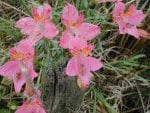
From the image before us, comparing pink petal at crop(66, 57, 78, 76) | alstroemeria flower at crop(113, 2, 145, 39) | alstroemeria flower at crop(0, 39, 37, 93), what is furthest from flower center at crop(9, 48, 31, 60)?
alstroemeria flower at crop(113, 2, 145, 39)

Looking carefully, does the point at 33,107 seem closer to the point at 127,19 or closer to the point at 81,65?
the point at 81,65

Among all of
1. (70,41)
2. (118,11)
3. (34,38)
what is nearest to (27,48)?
(34,38)

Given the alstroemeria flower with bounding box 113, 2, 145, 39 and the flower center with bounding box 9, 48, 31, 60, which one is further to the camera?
the alstroemeria flower with bounding box 113, 2, 145, 39

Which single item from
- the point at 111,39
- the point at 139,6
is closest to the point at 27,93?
the point at 111,39

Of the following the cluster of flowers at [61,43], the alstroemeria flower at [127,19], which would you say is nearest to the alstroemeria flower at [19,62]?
the cluster of flowers at [61,43]

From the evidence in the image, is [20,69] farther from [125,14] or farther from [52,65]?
[125,14]

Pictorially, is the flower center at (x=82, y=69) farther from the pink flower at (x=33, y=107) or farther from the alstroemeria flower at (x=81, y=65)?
the pink flower at (x=33, y=107)

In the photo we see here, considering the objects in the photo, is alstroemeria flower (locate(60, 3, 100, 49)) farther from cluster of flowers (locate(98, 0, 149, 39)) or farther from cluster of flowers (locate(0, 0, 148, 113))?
cluster of flowers (locate(98, 0, 149, 39))
